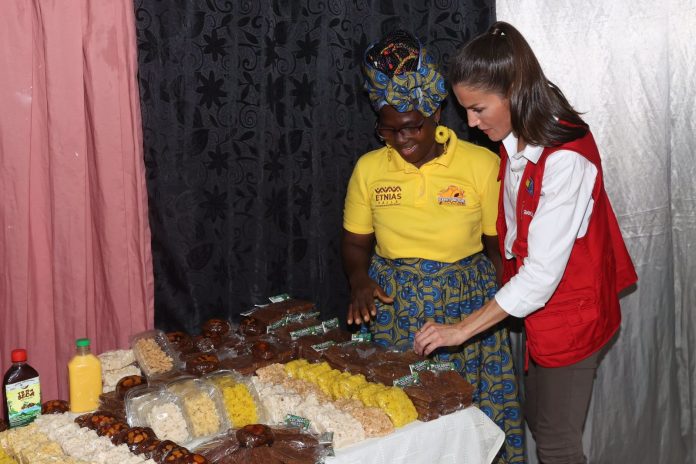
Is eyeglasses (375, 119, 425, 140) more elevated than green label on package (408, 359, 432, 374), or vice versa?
eyeglasses (375, 119, 425, 140)

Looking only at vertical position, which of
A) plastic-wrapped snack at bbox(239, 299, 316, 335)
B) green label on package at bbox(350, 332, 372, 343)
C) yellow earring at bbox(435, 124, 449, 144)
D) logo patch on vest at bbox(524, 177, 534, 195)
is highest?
yellow earring at bbox(435, 124, 449, 144)

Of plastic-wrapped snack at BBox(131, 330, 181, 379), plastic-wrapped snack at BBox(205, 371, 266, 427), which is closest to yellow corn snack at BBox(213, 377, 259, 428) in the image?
plastic-wrapped snack at BBox(205, 371, 266, 427)

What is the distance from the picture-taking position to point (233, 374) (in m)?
2.18

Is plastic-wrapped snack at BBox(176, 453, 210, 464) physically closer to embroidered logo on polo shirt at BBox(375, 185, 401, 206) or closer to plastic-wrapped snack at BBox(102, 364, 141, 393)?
plastic-wrapped snack at BBox(102, 364, 141, 393)

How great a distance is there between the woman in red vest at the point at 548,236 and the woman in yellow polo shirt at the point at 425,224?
35 cm

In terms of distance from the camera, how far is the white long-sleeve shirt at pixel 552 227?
2062 millimetres

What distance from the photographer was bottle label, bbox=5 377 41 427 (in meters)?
2.02

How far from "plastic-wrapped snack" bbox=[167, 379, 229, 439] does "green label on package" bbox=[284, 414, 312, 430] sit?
0.60 feet

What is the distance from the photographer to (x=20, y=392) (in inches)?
80.4

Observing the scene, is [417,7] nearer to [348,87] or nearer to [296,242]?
[348,87]

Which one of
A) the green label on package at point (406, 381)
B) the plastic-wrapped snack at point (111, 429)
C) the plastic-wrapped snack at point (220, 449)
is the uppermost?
the green label on package at point (406, 381)

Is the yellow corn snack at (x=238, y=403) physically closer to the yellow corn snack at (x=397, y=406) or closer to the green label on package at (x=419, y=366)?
the yellow corn snack at (x=397, y=406)

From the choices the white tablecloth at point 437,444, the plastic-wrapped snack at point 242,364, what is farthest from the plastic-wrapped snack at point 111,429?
the white tablecloth at point 437,444

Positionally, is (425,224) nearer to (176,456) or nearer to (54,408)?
(176,456)
